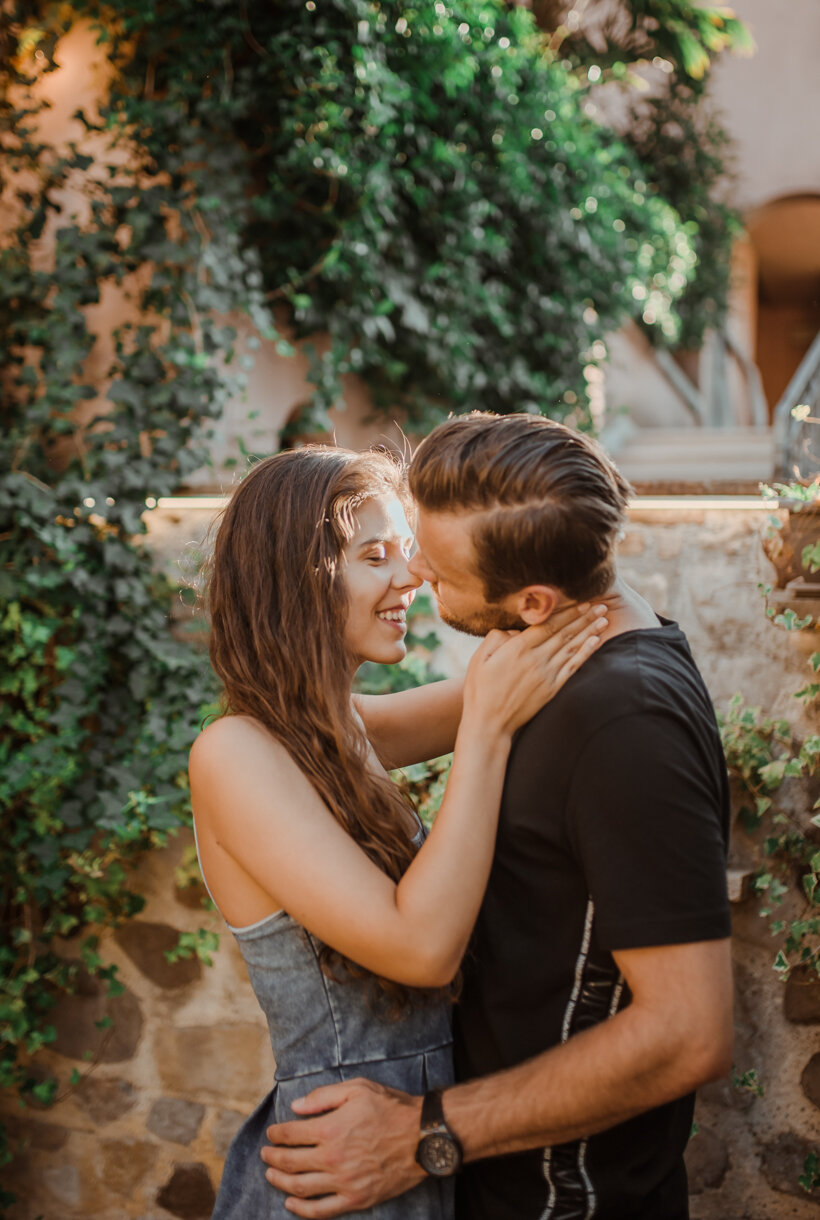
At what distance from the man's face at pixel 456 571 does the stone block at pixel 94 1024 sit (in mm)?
1773

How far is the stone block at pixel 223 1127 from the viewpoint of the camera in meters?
2.41

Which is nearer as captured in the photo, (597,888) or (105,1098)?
(597,888)

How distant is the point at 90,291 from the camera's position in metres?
2.98

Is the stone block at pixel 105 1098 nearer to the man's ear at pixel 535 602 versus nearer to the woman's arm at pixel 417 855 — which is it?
the woman's arm at pixel 417 855

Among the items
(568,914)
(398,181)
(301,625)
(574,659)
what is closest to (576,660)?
(574,659)

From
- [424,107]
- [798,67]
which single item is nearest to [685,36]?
[424,107]

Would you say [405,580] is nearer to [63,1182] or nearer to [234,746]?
[234,746]

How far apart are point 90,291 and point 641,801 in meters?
2.60

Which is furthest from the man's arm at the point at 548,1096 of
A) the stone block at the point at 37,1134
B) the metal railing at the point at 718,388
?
the metal railing at the point at 718,388

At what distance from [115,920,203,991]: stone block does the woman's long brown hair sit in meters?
1.22

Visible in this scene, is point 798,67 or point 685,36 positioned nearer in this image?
point 685,36

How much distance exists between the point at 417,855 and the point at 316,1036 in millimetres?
358

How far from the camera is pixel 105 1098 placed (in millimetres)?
2570

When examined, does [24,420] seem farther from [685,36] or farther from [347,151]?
[685,36]
